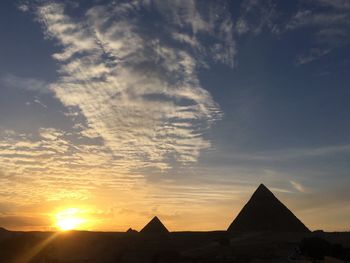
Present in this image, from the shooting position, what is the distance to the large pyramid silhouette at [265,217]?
5303 cm

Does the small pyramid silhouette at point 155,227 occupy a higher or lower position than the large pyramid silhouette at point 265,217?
higher

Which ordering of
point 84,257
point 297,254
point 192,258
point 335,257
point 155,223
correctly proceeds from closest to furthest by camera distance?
point 335,257 < point 297,254 < point 192,258 < point 84,257 < point 155,223

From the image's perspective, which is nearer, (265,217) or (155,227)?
(265,217)

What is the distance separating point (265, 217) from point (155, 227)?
1512cm

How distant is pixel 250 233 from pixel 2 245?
83.2 feet

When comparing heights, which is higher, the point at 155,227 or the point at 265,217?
the point at 155,227

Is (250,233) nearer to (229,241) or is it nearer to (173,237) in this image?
(229,241)

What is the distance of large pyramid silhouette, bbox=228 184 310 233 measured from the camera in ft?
174

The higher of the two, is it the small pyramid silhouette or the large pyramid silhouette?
the small pyramid silhouette

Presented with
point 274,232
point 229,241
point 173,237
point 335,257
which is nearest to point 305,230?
point 274,232

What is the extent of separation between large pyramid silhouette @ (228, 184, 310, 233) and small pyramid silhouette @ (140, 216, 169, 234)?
10.4m

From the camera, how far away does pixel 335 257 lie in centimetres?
3550

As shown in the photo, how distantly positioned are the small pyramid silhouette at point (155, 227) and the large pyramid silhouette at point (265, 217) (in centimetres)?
1038

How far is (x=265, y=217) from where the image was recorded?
5338cm
